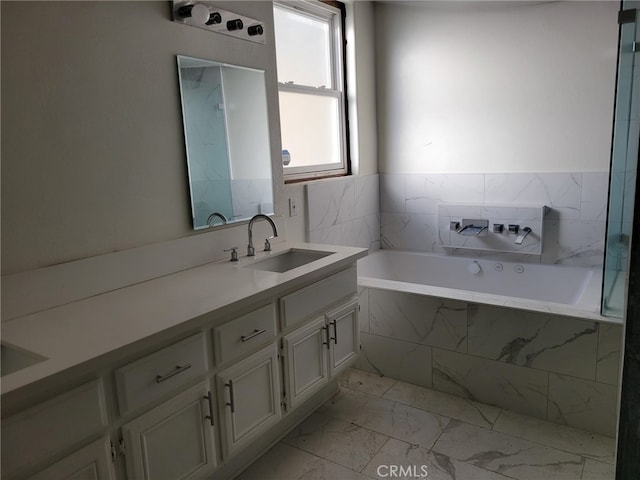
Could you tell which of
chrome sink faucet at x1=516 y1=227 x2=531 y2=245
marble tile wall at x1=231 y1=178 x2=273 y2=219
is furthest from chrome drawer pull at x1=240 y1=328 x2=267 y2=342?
chrome sink faucet at x1=516 y1=227 x2=531 y2=245

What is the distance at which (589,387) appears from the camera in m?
2.29

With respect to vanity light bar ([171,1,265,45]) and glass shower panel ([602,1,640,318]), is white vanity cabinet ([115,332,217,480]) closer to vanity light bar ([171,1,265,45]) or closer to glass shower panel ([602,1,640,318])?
vanity light bar ([171,1,265,45])

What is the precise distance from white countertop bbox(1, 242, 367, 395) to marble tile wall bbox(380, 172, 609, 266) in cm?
167

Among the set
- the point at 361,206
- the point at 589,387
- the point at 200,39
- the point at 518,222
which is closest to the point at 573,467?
the point at 589,387

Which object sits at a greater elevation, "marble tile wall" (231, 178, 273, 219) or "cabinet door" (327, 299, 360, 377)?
"marble tile wall" (231, 178, 273, 219)

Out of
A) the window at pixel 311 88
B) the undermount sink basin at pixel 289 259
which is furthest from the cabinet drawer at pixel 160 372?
the window at pixel 311 88

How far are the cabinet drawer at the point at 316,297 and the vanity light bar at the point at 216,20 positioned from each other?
1.28 metres

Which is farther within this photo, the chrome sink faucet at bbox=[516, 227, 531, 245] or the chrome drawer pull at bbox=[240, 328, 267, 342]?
the chrome sink faucet at bbox=[516, 227, 531, 245]

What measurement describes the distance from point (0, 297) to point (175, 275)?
2.23ft

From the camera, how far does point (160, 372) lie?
1.49m

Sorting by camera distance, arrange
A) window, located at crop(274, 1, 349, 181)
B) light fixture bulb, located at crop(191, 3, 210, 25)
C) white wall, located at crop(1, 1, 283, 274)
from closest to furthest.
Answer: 1. white wall, located at crop(1, 1, 283, 274)
2. light fixture bulb, located at crop(191, 3, 210, 25)
3. window, located at crop(274, 1, 349, 181)

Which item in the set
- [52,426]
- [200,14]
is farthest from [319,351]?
[200,14]

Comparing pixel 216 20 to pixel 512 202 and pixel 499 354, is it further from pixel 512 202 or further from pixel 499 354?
pixel 512 202

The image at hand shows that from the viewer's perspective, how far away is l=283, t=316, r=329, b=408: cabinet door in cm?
205
